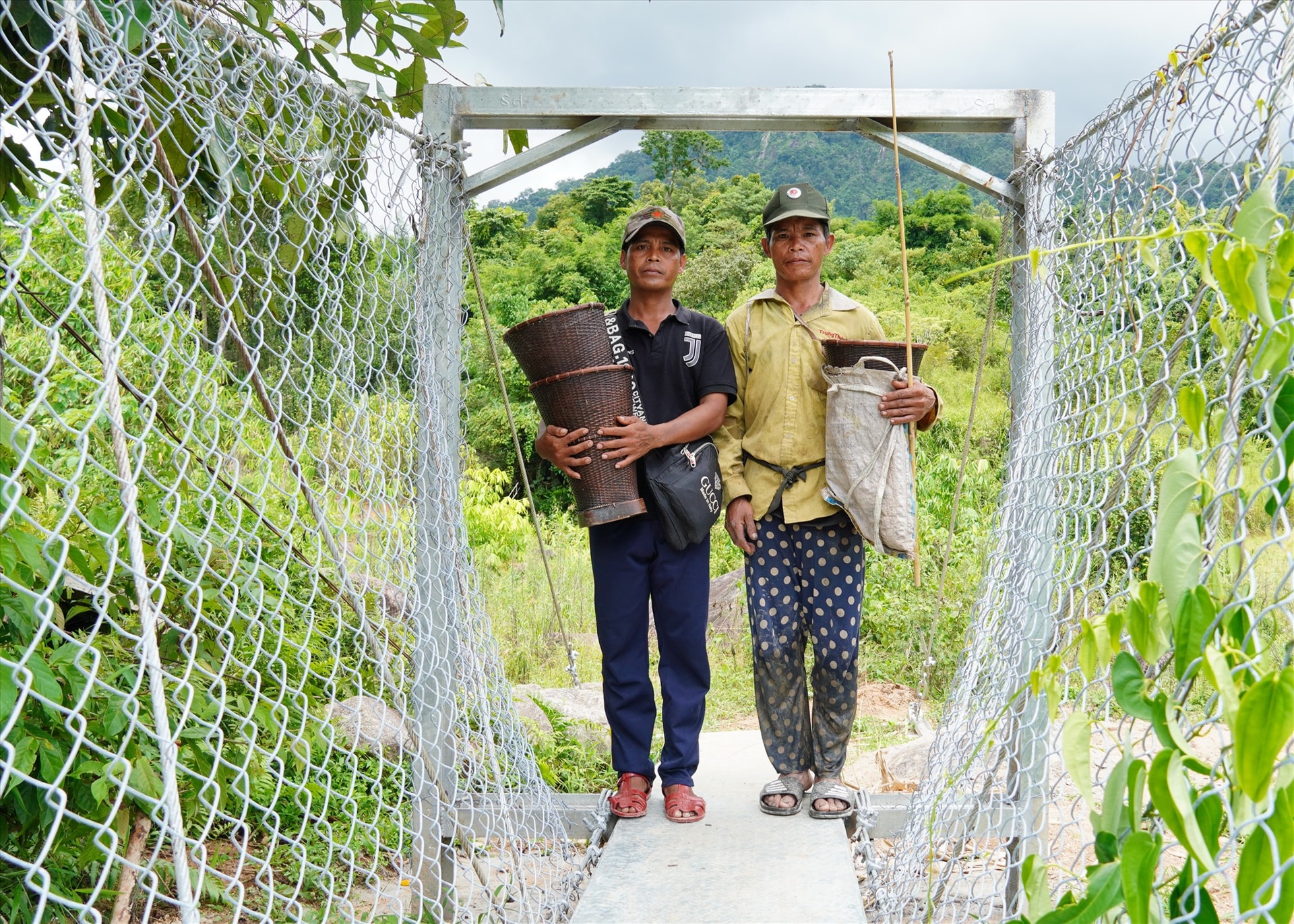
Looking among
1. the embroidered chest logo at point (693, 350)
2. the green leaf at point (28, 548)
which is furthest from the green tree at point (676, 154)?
the green leaf at point (28, 548)

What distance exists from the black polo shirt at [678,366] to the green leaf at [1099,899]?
189 centimetres

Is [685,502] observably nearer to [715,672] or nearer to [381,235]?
[381,235]

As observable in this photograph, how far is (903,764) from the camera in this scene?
4.15 m

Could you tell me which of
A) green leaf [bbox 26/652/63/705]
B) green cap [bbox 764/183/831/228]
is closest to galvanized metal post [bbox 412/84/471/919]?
green cap [bbox 764/183/831/228]

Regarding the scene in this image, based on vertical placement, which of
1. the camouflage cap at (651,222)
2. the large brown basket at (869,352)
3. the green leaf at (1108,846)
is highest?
the camouflage cap at (651,222)

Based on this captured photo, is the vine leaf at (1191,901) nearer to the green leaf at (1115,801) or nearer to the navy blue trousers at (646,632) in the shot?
the green leaf at (1115,801)

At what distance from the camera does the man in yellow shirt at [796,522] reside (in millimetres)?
2709

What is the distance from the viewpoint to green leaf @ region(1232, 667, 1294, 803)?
74cm

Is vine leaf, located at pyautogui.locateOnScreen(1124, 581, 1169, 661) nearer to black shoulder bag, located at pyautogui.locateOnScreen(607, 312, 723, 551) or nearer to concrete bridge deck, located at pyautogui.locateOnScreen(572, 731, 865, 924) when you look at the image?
concrete bridge deck, located at pyautogui.locateOnScreen(572, 731, 865, 924)

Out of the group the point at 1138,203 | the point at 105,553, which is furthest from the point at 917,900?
the point at 105,553

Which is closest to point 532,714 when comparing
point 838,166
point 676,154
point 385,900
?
point 385,900

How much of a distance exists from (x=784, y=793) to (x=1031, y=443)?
1124 millimetres

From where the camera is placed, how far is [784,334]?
2.77 metres

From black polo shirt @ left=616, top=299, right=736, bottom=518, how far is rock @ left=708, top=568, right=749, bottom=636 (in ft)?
13.3
